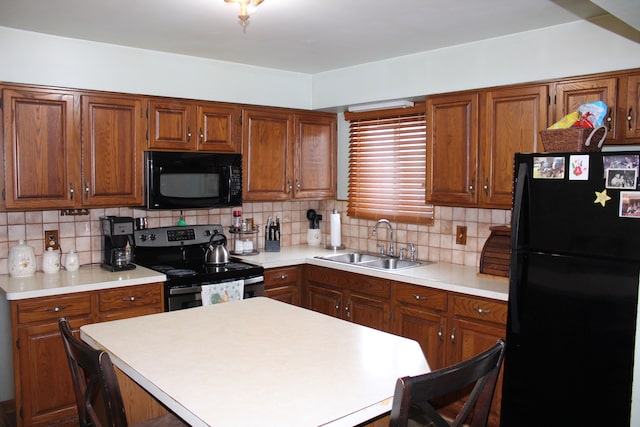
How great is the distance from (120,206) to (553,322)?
2.68 metres

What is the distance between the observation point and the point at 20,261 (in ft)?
10.8

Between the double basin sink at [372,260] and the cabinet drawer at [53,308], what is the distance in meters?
1.69

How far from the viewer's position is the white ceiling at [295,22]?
2.63 meters

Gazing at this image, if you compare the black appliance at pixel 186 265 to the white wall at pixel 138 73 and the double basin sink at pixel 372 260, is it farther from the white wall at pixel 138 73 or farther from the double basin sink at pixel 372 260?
the white wall at pixel 138 73

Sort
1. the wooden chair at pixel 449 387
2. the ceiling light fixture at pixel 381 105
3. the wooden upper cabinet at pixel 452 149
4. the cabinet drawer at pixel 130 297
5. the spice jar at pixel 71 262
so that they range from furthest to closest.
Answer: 1. the ceiling light fixture at pixel 381 105
2. the spice jar at pixel 71 262
3. the wooden upper cabinet at pixel 452 149
4. the cabinet drawer at pixel 130 297
5. the wooden chair at pixel 449 387

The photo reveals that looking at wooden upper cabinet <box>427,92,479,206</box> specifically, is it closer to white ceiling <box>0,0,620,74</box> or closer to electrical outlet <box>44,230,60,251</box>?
white ceiling <box>0,0,620,74</box>

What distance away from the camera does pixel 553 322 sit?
2611 mm

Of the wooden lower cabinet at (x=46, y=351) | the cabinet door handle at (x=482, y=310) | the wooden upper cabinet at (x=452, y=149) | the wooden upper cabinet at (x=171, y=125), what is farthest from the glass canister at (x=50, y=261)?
the cabinet door handle at (x=482, y=310)

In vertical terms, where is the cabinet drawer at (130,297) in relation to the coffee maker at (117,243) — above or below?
below

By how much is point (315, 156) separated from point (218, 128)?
923mm

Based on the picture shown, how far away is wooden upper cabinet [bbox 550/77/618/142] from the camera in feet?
9.11

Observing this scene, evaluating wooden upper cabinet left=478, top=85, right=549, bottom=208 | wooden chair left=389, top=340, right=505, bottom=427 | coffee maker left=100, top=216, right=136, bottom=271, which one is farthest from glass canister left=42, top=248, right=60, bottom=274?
wooden chair left=389, top=340, right=505, bottom=427

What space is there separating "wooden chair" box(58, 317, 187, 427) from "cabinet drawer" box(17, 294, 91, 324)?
1483mm

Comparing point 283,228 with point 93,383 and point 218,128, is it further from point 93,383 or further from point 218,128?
point 93,383
